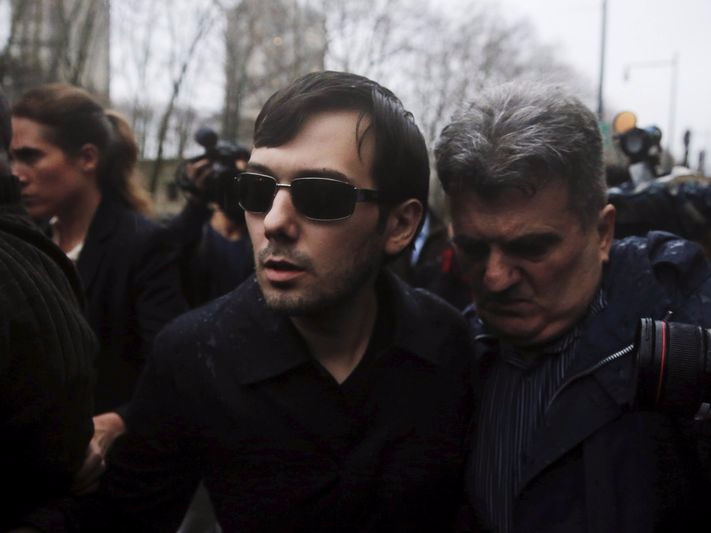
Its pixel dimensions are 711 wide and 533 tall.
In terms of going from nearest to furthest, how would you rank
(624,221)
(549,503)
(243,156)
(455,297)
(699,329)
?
(699,329) < (549,503) < (624,221) < (243,156) < (455,297)

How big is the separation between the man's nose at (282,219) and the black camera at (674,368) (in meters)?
0.85

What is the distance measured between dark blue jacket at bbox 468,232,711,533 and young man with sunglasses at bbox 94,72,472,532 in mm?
320

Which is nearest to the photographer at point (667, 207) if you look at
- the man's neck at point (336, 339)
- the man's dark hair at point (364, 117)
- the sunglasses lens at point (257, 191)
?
the man's dark hair at point (364, 117)

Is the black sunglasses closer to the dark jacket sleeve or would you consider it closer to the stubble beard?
the stubble beard

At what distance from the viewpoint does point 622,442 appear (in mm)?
1681

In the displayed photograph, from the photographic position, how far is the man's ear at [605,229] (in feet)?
6.51

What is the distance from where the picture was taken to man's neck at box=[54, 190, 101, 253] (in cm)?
325

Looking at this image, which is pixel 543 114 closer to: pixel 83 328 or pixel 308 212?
pixel 308 212

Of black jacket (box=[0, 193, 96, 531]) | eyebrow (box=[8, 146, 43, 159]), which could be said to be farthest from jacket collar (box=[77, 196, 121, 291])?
black jacket (box=[0, 193, 96, 531])

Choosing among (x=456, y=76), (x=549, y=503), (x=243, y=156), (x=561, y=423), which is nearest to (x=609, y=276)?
(x=561, y=423)

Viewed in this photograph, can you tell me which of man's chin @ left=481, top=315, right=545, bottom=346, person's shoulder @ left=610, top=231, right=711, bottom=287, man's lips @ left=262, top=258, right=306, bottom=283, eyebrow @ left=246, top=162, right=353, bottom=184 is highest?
eyebrow @ left=246, top=162, right=353, bottom=184

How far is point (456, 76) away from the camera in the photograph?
2316 centimetres

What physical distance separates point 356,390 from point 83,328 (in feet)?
2.29

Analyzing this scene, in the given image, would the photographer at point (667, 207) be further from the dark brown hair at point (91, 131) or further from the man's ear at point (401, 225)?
the dark brown hair at point (91, 131)
